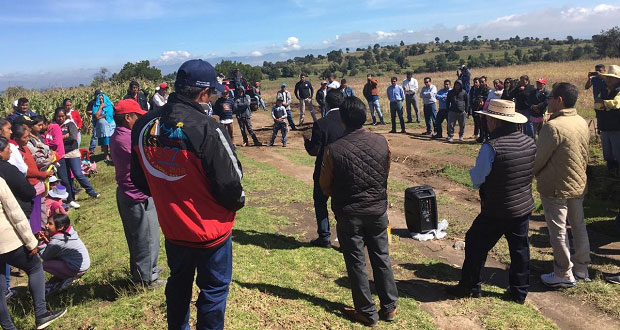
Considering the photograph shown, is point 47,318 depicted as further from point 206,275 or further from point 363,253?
point 363,253

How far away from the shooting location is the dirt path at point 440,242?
14.0ft

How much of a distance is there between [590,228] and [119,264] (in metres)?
7.13

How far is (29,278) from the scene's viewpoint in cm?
423

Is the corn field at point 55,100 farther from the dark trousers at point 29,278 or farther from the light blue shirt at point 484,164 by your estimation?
the light blue shirt at point 484,164

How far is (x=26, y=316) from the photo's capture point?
4.66 metres

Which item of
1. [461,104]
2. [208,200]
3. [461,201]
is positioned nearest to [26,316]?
[208,200]

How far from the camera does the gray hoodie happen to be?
5.08 metres

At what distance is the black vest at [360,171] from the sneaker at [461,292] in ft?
5.13

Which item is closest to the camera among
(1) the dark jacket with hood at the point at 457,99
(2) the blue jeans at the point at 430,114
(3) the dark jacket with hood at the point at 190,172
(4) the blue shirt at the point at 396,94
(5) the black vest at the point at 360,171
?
(3) the dark jacket with hood at the point at 190,172

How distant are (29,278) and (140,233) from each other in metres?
1.14

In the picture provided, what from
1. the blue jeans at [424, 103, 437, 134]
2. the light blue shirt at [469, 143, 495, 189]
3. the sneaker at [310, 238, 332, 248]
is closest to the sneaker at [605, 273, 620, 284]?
the light blue shirt at [469, 143, 495, 189]

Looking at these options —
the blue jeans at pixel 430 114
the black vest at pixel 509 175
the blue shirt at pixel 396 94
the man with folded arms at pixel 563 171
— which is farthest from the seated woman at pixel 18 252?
the blue shirt at pixel 396 94

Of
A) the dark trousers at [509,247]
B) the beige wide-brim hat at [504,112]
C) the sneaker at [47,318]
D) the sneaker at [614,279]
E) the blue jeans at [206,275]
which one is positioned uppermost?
the beige wide-brim hat at [504,112]

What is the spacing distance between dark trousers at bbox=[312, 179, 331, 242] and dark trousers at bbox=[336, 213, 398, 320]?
1558 millimetres
